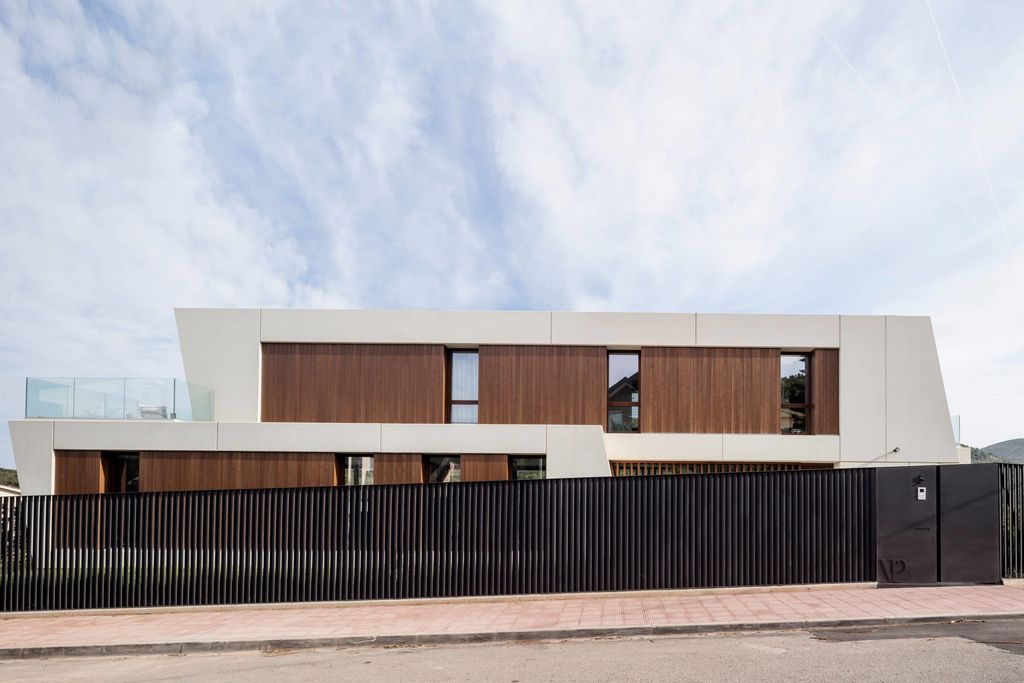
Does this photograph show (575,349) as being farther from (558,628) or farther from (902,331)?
(558,628)

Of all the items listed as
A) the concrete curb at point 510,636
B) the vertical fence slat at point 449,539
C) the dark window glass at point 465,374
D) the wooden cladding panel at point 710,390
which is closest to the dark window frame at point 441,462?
the dark window glass at point 465,374

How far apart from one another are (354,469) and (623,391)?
700 cm

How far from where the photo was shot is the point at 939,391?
18109 mm

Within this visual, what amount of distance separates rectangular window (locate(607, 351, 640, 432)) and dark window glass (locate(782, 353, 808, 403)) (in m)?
3.75

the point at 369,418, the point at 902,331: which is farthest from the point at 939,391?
the point at 369,418

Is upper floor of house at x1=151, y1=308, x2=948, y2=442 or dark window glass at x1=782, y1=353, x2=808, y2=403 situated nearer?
upper floor of house at x1=151, y1=308, x2=948, y2=442

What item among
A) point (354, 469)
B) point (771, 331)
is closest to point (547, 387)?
point (354, 469)

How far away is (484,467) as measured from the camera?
17.2 m

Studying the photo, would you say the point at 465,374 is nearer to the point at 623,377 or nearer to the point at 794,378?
the point at 623,377

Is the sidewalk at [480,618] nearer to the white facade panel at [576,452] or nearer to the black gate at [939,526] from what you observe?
the black gate at [939,526]

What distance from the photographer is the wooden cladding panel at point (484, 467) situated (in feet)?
56.3

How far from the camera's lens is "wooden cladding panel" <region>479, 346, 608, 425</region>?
1831cm

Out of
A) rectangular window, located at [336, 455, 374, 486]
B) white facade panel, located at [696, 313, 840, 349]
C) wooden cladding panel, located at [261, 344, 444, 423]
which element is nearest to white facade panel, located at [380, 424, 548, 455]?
rectangular window, located at [336, 455, 374, 486]

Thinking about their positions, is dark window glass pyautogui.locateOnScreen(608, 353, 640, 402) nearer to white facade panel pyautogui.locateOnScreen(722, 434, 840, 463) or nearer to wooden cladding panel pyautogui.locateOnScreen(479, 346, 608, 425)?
wooden cladding panel pyautogui.locateOnScreen(479, 346, 608, 425)
